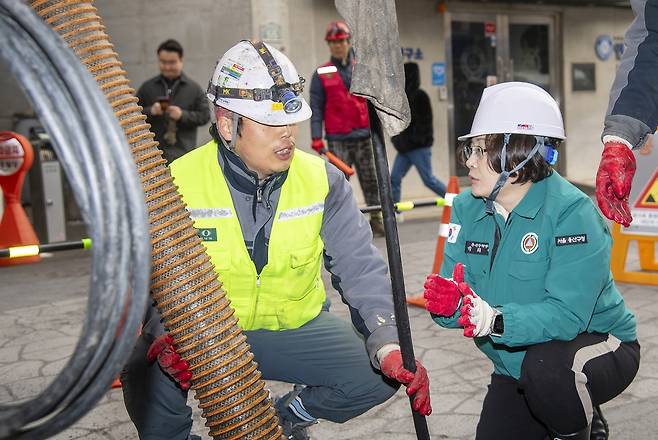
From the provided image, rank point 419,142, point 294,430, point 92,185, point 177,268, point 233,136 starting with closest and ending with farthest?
point 92,185
point 177,268
point 233,136
point 294,430
point 419,142

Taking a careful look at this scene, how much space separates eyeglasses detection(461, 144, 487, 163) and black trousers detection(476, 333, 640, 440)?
1.98 ft

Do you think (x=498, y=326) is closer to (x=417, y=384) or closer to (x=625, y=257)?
(x=417, y=384)

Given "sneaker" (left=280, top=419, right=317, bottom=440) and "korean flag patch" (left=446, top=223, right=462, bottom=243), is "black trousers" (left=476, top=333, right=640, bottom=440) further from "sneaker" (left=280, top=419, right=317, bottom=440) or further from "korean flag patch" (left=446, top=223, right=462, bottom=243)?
"sneaker" (left=280, top=419, right=317, bottom=440)

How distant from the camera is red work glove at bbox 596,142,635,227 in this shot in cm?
254

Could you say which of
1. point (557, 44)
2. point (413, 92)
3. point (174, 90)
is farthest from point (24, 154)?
point (557, 44)

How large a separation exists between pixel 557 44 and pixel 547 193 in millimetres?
12117

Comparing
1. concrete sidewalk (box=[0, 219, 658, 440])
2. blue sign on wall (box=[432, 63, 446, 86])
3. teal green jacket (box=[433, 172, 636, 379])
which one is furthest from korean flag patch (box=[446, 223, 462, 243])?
blue sign on wall (box=[432, 63, 446, 86])

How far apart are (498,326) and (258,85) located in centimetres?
99

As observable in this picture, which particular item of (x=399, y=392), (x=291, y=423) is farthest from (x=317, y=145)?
(x=291, y=423)

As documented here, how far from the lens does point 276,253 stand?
8.95 feet

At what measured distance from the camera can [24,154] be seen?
838 cm

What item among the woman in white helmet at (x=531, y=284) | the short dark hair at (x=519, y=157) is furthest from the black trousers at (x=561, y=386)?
the short dark hair at (x=519, y=157)

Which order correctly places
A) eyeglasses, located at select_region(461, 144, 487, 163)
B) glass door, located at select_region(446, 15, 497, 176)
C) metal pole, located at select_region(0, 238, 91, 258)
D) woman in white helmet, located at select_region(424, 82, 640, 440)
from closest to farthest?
woman in white helmet, located at select_region(424, 82, 640, 440) → eyeglasses, located at select_region(461, 144, 487, 163) → metal pole, located at select_region(0, 238, 91, 258) → glass door, located at select_region(446, 15, 497, 176)

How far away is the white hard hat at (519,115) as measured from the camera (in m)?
2.67
